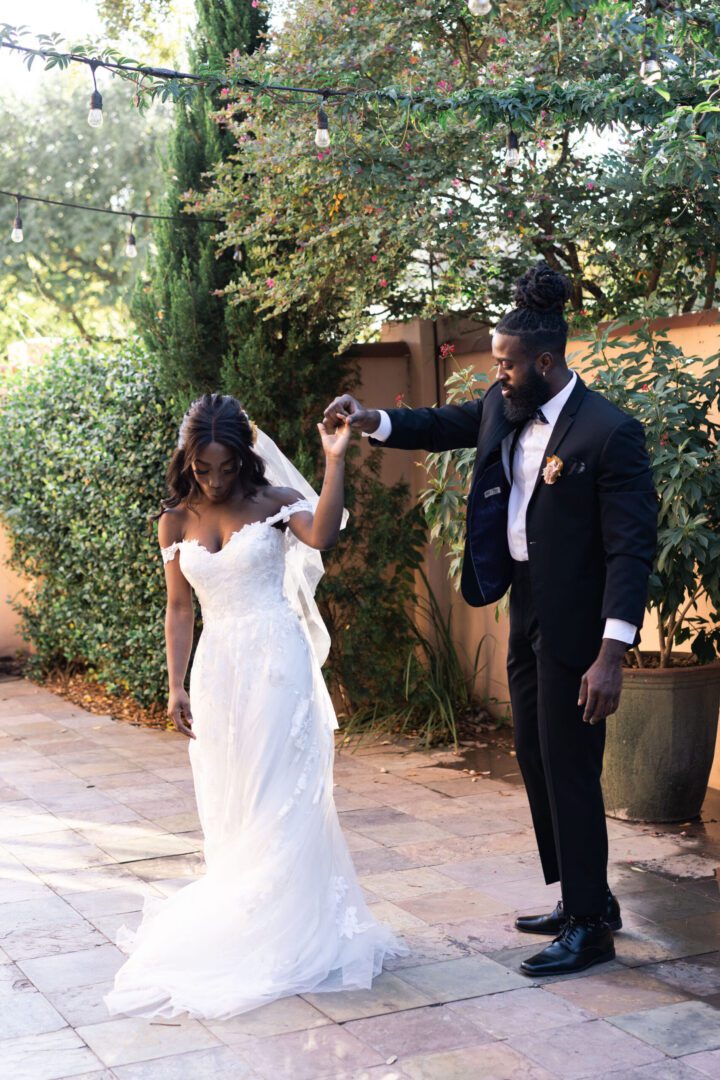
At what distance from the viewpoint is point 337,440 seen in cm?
394

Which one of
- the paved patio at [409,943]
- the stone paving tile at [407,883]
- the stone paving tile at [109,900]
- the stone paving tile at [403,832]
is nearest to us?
the paved patio at [409,943]

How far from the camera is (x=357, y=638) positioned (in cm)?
767

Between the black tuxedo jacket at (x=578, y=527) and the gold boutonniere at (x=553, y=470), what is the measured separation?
0.06ft

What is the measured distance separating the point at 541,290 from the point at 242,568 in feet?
4.25

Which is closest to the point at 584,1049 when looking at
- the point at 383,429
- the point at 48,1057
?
the point at 48,1057

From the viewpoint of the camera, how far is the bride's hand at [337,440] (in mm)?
3912

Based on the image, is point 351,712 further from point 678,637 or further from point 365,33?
point 365,33

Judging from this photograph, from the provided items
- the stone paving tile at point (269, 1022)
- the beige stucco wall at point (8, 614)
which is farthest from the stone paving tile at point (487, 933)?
the beige stucco wall at point (8, 614)

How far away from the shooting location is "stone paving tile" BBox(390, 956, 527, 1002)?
3.83 m

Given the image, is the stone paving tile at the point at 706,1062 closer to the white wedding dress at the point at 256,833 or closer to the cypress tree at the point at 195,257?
the white wedding dress at the point at 256,833

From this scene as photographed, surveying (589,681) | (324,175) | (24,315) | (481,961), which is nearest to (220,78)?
(324,175)

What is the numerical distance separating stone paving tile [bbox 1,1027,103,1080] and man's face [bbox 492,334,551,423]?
2255 mm

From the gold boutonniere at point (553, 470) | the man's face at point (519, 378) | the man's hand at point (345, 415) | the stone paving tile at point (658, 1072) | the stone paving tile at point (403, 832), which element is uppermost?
the man's face at point (519, 378)

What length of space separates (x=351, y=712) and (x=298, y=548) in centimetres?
362
